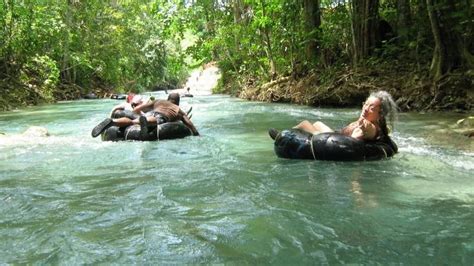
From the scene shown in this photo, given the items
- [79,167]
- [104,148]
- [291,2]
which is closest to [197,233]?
[79,167]

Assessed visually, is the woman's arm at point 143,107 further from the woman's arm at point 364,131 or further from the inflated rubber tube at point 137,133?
the woman's arm at point 364,131

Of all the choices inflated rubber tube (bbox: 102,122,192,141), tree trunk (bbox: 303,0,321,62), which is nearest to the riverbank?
tree trunk (bbox: 303,0,321,62)

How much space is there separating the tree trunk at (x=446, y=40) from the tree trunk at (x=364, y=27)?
3.18m

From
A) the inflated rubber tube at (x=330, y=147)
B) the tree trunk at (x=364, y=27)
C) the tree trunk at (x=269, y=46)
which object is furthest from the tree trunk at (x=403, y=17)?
the inflated rubber tube at (x=330, y=147)

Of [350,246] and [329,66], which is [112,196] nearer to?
[350,246]

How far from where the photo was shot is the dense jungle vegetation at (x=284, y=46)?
12.4 meters

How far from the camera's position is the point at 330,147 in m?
6.44

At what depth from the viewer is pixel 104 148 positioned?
26.9 feet

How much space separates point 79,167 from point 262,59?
687 inches

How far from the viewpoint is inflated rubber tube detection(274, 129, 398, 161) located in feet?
21.1

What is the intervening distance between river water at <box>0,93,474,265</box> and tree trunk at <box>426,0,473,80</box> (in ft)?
17.2

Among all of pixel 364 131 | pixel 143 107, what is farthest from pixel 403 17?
pixel 364 131

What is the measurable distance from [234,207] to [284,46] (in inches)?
673

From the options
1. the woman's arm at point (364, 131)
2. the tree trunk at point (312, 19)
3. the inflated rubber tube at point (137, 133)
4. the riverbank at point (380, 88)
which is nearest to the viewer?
the woman's arm at point (364, 131)
